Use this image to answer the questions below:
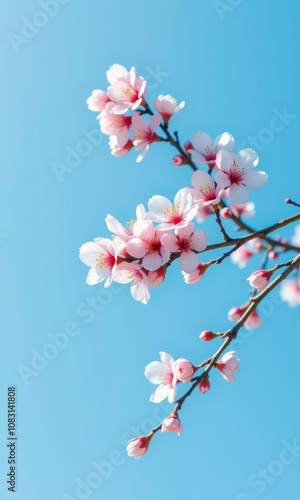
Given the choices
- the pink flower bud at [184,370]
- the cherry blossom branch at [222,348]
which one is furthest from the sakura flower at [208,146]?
the pink flower bud at [184,370]

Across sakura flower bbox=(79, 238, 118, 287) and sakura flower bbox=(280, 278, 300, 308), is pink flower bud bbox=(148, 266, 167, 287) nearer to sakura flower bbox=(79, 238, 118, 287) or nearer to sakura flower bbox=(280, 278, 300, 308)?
sakura flower bbox=(79, 238, 118, 287)

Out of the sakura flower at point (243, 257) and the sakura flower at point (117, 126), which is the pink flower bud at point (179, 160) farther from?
the sakura flower at point (243, 257)

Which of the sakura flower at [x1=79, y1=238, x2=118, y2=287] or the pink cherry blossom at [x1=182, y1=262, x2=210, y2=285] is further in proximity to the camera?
the pink cherry blossom at [x1=182, y1=262, x2=210, y2=285]

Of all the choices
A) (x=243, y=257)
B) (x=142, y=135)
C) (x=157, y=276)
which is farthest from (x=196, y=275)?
(x=243, y=257)

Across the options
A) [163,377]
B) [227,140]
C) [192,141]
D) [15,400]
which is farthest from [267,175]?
[15,400]

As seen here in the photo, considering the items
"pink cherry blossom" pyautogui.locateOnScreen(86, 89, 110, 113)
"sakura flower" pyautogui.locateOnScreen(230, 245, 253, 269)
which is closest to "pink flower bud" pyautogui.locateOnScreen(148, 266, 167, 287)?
"pink cherry blossom" pyautogui.locateOnScreen(86, 89, 110, 113)
